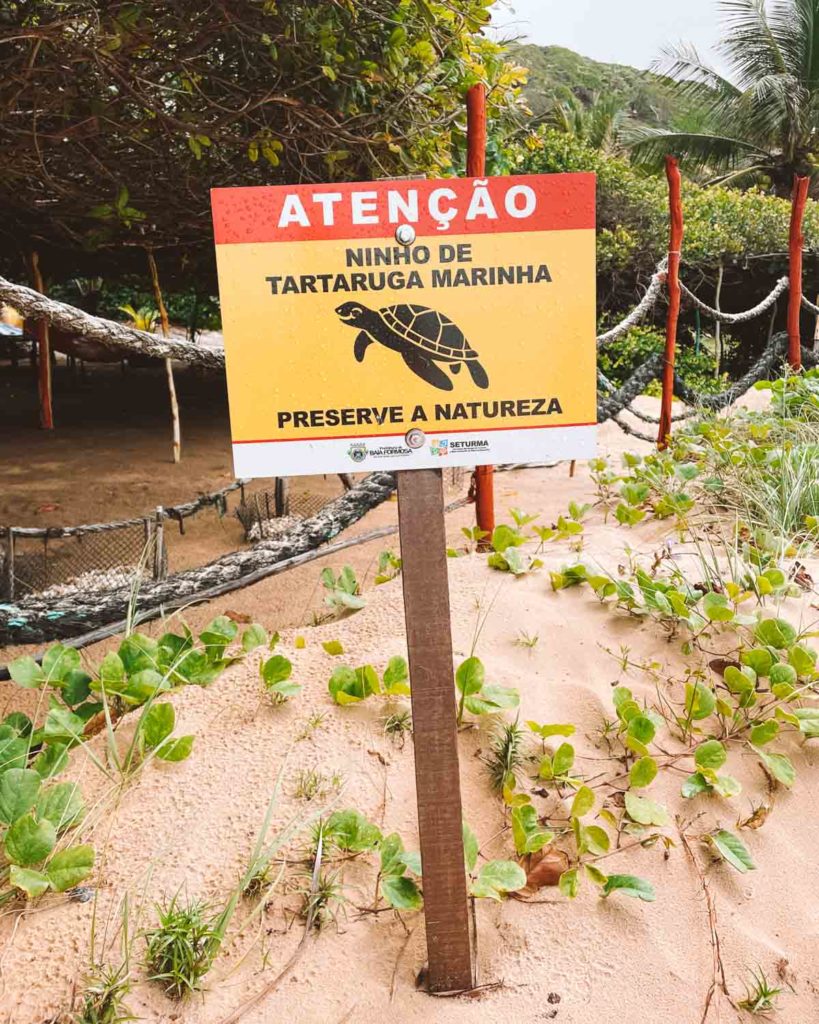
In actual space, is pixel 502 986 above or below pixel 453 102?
below

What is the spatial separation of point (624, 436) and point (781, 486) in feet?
17.6

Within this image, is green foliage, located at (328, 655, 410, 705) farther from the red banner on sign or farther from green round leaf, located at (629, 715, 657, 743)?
the red banner on sign

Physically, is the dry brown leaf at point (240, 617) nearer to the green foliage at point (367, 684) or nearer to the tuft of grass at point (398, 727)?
the green foliage at point (367, 684)

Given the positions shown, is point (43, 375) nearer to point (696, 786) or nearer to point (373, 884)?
point (373, 884)

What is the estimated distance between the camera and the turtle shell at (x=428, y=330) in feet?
4.52

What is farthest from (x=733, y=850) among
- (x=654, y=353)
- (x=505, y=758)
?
(x=654, y=353)

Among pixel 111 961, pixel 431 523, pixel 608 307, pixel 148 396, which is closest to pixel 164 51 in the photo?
pixel 431 523

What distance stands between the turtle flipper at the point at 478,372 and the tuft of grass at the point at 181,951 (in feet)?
3.58

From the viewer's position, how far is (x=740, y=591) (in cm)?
244

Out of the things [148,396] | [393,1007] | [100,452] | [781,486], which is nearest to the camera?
[393,1007]

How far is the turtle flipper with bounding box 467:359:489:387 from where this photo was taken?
1408mm

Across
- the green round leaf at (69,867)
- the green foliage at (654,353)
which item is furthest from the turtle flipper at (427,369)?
the green foliage at (654,353)

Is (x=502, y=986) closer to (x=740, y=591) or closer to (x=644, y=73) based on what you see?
(x=740, y=591)

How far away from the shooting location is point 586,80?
49188mm
